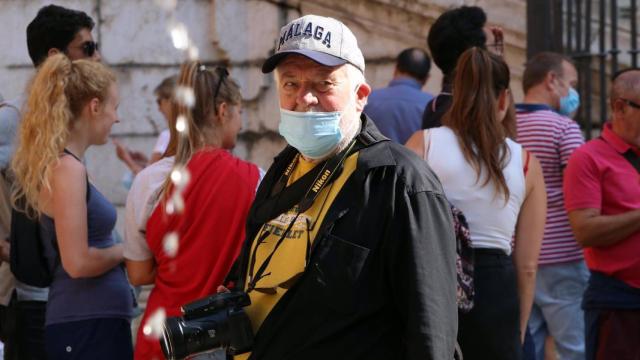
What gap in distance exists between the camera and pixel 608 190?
4.90 metres

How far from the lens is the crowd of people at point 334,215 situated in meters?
2.89

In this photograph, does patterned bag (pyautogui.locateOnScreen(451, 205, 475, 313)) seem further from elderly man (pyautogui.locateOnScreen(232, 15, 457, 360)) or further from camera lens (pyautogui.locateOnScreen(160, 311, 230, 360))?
camera lens (pyautogui.locateOnScreen(160, 311, 230, 360))

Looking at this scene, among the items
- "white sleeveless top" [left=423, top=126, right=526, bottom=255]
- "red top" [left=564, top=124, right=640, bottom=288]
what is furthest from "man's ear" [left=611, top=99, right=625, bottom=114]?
"white sleeveless top" [left=423, top=126, right=526, bottom=255]

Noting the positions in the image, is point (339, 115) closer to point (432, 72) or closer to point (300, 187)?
point (300, 187)

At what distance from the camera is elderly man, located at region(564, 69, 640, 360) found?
4.79m

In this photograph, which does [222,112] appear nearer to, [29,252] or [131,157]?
[29,252]

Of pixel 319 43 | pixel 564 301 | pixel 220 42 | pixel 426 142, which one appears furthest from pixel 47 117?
pixel 220 42

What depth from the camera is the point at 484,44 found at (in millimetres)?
5422

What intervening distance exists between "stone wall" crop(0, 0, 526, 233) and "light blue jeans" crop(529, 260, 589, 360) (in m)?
2.39

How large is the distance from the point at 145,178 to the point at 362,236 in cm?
156

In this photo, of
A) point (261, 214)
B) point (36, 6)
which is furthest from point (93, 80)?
point (36, 6)

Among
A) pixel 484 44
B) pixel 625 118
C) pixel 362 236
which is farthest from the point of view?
pixel 484 44

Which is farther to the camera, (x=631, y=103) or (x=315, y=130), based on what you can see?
(x=631, y=103)

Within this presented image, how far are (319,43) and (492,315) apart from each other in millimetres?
1665
